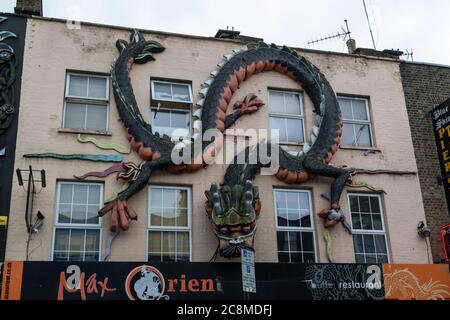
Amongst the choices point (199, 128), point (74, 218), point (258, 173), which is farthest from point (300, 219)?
point (74, 218)

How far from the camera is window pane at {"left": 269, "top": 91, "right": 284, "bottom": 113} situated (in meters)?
15.7

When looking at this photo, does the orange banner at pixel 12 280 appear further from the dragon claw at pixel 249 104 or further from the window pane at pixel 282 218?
the dragon claw at pixel 249 104

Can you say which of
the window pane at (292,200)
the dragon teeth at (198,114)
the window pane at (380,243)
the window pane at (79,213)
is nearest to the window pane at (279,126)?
the window pane at (292,200)

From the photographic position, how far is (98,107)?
47.5 feet

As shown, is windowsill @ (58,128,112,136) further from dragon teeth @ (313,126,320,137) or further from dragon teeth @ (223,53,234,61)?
dragon teeth @ (313,126,320,137)

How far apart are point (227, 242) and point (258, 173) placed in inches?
89.3

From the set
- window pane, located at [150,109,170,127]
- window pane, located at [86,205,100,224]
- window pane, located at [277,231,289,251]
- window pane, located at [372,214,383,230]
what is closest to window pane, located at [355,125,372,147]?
window pane, located at [372,214,383,230]

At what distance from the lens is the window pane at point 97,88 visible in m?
14.5

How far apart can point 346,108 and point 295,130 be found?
175 cm

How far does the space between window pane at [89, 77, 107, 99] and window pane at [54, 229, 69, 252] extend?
3414 mm

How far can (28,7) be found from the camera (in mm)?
15203

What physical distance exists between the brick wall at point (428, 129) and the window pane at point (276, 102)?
367cm

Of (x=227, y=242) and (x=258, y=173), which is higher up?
(x=258, y=173)

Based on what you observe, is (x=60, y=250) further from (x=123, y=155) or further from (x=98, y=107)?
(x=98, y=107)
